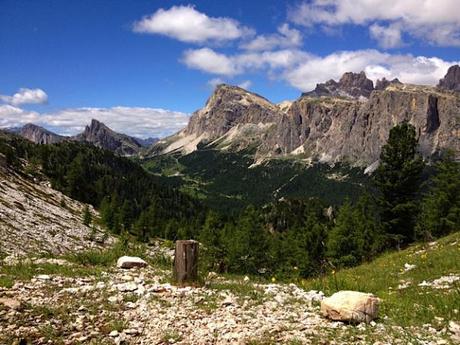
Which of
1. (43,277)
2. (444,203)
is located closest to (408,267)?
(43,277)

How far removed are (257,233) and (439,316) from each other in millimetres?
58154

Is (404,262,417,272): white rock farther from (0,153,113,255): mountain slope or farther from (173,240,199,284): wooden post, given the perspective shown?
(0,153,113,255): mountain slope

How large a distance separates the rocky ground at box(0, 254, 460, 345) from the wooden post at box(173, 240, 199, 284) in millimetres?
490

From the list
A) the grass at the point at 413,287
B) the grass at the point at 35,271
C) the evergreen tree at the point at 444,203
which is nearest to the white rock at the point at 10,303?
the grass at the point at 35,271

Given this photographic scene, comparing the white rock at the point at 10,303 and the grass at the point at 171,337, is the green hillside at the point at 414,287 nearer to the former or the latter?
the grass at the point at 171,337

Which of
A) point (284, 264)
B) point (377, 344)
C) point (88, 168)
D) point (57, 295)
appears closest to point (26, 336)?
point (57, 295)

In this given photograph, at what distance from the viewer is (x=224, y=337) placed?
997cm

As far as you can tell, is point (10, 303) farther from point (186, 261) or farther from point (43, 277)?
point (186, 261)

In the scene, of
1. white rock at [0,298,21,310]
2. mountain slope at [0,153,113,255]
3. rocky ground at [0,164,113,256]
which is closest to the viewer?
white rock at [0,298,21,310]

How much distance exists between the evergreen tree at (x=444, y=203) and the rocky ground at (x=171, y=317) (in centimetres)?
4247

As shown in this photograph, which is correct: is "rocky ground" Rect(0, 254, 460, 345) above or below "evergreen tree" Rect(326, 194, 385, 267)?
above

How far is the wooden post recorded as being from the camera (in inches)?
539

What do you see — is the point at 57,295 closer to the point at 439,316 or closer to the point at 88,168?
the point at 439,316

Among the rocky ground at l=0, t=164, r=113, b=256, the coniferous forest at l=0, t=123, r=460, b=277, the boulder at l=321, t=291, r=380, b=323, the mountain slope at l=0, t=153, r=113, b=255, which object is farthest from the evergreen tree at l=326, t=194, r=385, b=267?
the boulder at l=321, t=291, r=380, b=323
